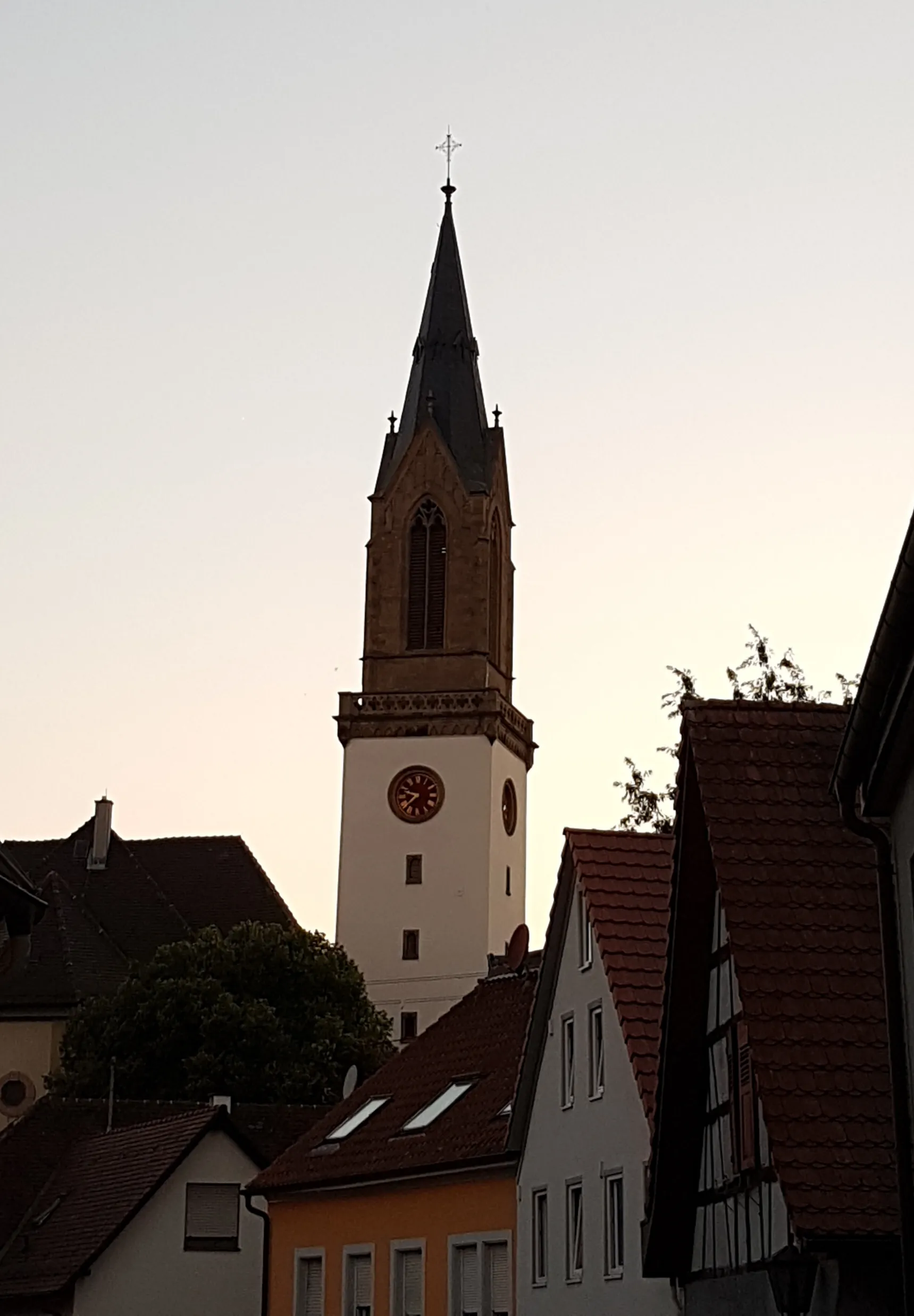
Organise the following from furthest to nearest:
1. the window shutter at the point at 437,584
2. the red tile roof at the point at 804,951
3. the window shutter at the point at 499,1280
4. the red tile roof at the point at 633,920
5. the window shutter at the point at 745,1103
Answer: the window shutter at the point at 437,584
the window shutter at the point at 499,1280
the red tile roof at the point at 633,920
the window shutter at the point at 745,1103
the red tile roof at the point at 804,951

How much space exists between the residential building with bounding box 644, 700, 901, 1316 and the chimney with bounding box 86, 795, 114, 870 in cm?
5957

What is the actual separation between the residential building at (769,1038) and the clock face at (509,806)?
59829mm

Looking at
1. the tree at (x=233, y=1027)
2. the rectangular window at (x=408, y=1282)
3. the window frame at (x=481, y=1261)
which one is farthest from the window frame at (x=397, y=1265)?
the tree at (x=233, y=1027)

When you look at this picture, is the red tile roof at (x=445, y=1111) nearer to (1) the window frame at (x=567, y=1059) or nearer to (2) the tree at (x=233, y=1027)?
(1) the window frame at (x=567, y=1059)

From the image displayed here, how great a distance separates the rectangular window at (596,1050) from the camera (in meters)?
25.3

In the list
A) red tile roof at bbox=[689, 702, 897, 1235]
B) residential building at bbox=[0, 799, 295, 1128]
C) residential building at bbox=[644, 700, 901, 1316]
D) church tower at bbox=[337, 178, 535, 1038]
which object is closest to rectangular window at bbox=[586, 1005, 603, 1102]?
residential building at bbox=[644, 700, 901, 1316]

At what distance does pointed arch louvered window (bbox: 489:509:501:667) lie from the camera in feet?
269

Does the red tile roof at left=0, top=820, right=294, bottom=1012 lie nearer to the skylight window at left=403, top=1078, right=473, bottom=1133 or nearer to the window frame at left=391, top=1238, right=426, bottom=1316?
the skylight window at left=403, top=1078, right=473, bottom=1133

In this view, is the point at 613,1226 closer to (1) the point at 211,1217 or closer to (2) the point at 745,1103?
(2) the point at 745,1103

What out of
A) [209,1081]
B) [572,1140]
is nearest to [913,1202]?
[572,1140]

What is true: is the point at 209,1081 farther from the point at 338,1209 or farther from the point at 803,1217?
the point at 803,1217

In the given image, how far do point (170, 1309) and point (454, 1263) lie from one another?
8296 mm

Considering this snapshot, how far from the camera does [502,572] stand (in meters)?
84.6

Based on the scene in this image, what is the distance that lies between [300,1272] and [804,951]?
1795 centimetres
